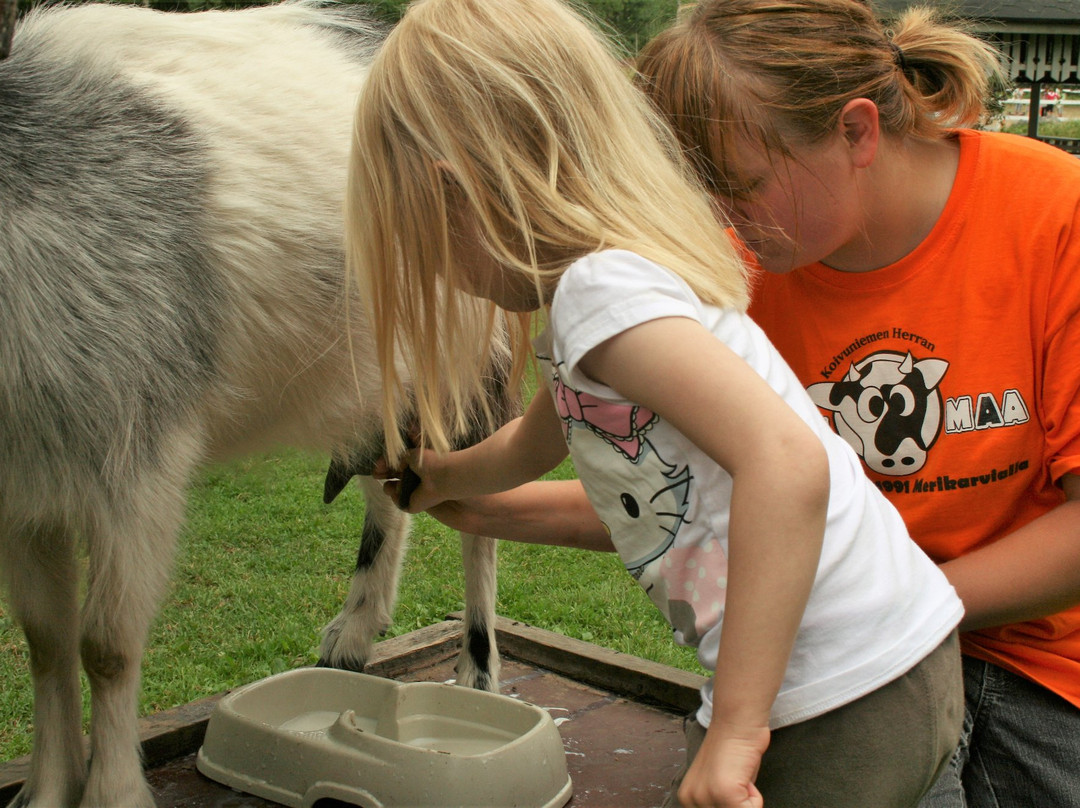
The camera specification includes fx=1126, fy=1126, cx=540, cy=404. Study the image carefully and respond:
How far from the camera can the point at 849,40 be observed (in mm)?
1848

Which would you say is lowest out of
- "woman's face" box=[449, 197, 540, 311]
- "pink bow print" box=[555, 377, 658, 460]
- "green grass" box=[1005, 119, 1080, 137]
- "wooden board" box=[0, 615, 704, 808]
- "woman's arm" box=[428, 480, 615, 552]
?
"green grass" box=[1005, 119, 1080, 137]

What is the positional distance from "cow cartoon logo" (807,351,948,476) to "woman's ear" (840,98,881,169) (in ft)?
1.16

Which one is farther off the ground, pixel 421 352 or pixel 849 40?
pixel 849 40

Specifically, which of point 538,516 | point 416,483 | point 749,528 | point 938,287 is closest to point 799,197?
point 938,287

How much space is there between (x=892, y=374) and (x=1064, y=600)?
1.53ft

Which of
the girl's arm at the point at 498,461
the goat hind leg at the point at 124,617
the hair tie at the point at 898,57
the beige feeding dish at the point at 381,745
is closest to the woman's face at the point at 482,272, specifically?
the girl's arm at the point at 498,461

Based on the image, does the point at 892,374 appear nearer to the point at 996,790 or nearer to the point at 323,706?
the point at 996,790

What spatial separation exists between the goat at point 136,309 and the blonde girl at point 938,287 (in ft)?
3.33

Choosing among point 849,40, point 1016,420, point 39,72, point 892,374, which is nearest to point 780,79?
point 849,40

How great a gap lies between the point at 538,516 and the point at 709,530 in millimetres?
815

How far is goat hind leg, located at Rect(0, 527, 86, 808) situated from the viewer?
2494 mm

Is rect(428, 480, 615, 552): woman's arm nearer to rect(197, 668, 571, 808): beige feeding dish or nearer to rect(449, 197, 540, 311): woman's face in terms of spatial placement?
rect(197, 668, 571, 808): beige feeding dish

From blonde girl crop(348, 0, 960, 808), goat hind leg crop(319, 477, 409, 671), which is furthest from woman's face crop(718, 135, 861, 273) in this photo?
goat hind leg crop(319, 477, 409, 671)

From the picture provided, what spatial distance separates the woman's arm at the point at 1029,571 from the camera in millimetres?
1827
